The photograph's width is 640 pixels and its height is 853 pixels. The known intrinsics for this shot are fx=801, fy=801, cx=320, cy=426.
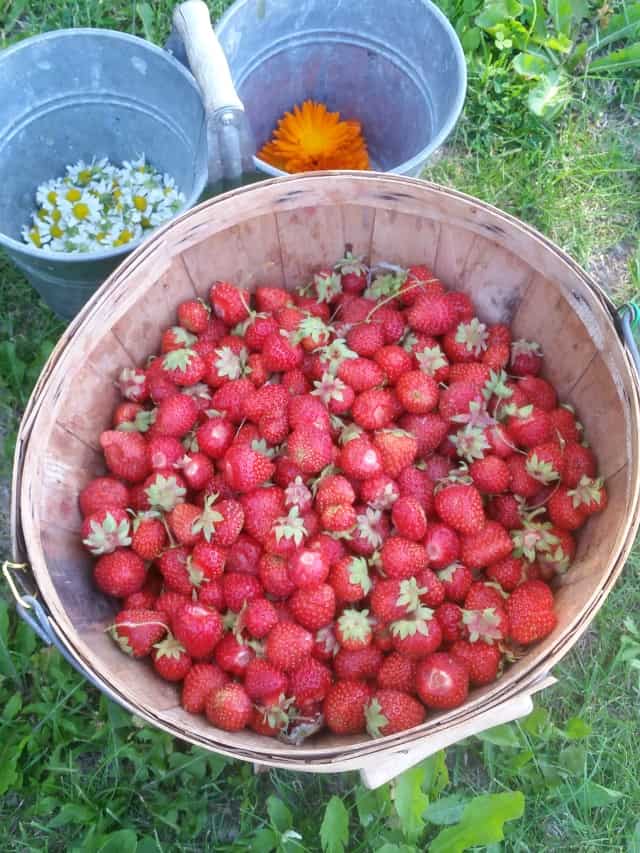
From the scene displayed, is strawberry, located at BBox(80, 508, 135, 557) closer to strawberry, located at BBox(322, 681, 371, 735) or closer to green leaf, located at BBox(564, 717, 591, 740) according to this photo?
strawberry, located at BBox(322, 681, 371, 735)

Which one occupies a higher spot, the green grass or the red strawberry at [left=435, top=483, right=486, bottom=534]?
the red strawberry at [left=435, top=483, right=486, bottom=534]

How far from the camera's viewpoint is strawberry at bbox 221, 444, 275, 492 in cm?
143

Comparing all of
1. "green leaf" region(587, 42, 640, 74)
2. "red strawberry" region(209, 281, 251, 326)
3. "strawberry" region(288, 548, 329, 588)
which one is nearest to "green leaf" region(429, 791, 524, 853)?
"strawberry" region(288, 548, 329, 588)

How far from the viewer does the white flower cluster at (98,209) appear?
2029 millimetres

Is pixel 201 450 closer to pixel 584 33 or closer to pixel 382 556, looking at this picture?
pixel 382 556

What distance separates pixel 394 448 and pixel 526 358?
37cm

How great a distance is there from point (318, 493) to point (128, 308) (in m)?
0.51

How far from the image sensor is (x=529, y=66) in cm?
240

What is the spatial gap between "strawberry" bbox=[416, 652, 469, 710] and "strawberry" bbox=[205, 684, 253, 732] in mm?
288

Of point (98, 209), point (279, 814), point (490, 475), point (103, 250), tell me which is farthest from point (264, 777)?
point (98, 209)

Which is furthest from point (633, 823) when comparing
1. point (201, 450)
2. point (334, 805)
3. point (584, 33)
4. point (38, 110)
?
point (584, 33)

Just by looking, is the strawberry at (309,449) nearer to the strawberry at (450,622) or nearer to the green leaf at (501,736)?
the strawberry at (450,622)

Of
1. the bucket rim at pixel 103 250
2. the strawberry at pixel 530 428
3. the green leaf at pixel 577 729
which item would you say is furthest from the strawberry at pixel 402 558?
the bucket rim at pixel 103 250

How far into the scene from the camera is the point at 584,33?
8.47 ft
